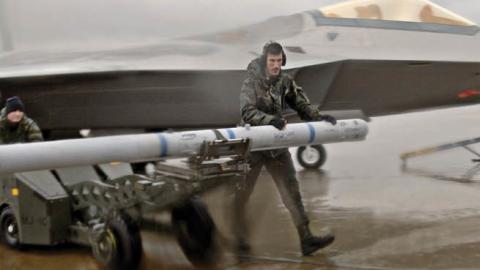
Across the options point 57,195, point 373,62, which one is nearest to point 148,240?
point 57,195

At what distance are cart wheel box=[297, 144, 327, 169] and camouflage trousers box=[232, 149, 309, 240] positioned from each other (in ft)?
13.3

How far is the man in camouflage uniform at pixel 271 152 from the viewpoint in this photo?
399 cm

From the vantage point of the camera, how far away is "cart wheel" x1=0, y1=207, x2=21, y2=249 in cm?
464

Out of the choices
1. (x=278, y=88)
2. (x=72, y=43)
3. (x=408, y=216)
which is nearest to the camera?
(x=278, y=88)

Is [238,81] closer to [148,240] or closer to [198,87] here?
[198,87]

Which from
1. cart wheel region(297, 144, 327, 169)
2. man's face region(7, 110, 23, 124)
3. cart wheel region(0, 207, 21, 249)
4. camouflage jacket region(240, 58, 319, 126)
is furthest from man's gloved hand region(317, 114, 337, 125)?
cart wheel region(297, 144, 327, 169)

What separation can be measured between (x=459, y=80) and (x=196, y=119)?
10.1 feet

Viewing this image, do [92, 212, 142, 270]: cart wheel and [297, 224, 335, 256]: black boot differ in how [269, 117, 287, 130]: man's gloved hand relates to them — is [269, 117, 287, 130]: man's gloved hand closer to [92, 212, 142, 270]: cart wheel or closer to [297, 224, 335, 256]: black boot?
[297, 224, 335, 256]: black boot

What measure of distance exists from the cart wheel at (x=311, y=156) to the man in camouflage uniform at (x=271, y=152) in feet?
13.0

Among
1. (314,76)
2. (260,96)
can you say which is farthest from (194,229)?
(314,76)

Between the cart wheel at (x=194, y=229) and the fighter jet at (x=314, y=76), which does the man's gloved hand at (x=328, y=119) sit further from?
the fighter jet at (x=314, y=76)

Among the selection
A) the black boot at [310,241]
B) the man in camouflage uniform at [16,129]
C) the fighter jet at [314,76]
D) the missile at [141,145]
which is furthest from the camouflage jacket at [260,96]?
the fighter jet at [314,76]

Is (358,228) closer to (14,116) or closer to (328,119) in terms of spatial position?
(328,119)

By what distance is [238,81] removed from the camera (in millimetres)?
6730
